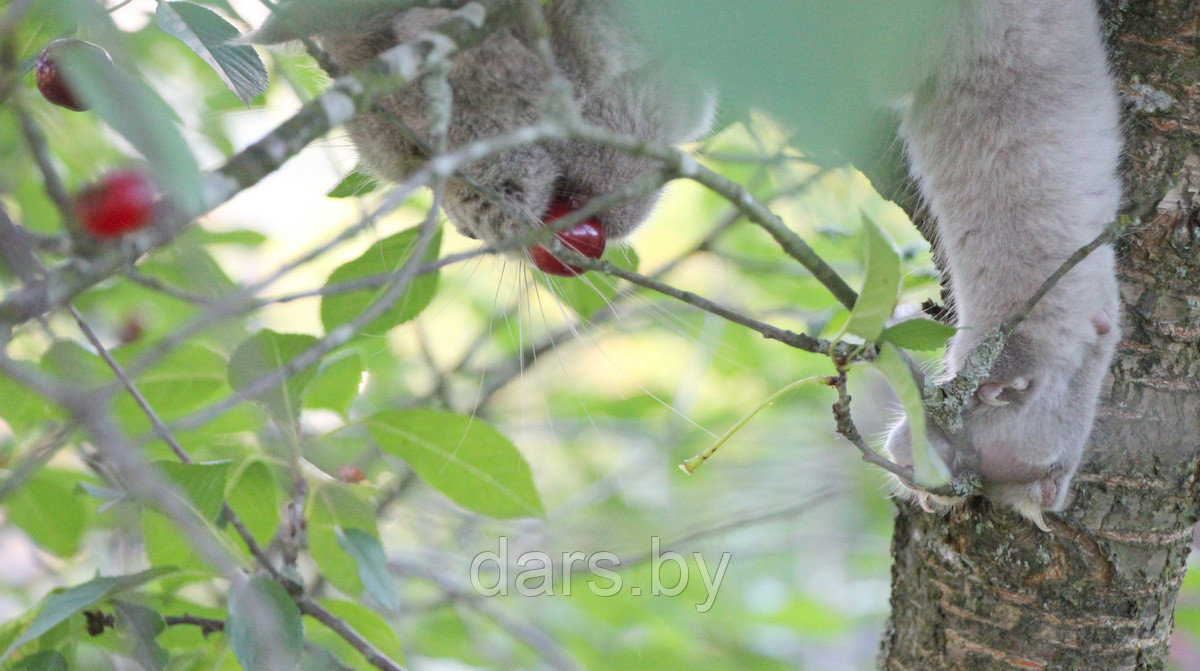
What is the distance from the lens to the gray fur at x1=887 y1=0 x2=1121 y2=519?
3.38ft

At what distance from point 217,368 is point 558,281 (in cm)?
44

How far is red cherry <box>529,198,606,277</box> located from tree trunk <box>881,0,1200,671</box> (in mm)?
522

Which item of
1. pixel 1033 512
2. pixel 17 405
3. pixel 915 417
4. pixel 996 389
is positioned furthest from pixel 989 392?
pixel 17 405

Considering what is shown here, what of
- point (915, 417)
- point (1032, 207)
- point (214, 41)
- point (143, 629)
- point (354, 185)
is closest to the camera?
point (915, 417)

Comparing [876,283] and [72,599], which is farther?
[72,599]

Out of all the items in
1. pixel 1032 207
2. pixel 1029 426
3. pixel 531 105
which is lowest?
pixel 1029 426

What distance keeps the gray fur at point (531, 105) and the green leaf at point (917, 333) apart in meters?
0.40

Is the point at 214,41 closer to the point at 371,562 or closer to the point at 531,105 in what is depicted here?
the point at 531,105

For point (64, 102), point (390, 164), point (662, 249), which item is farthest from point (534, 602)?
point (64, 102)

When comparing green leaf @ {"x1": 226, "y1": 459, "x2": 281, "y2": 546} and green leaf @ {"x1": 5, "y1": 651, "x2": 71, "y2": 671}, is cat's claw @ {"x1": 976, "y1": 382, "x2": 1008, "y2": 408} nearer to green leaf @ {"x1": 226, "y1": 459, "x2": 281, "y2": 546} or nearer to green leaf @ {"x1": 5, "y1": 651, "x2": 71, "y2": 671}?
green leaf @ {"x1": 226, "y1": 459, "x2": 281, "y2": 546}

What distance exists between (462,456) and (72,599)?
15.8 inches

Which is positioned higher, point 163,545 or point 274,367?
point 274,367

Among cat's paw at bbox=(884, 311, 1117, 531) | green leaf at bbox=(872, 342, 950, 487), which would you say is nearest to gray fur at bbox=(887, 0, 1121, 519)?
cat's paw at bbox=(884, 311, 1117, 531)

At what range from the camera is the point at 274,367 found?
0.96 metres
